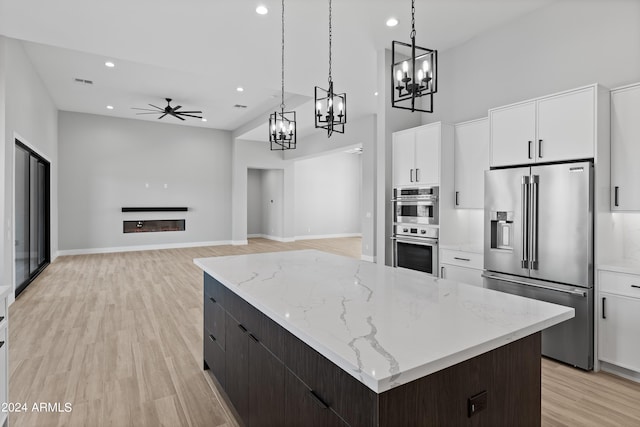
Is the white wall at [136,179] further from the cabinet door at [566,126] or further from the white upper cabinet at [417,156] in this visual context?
the cabinet door at [566,126]

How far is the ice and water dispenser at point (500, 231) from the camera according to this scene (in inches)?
131

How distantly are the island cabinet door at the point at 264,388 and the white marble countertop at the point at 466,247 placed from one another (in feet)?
8.95

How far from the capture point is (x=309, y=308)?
150 centimetres

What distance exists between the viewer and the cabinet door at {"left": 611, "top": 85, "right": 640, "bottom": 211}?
279cm

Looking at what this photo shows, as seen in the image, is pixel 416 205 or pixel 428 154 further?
pixel 416 205

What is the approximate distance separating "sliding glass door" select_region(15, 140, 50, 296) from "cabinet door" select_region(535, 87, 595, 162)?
6.54 meters

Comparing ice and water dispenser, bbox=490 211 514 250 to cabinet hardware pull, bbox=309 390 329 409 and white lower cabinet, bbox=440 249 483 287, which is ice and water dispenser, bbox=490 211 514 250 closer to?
white lower cabinet, bbox=440 249 483 287

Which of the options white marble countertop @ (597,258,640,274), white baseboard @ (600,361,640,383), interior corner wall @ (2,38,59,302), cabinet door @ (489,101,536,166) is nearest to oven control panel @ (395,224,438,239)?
cabinet door @ (489,101,536,166)

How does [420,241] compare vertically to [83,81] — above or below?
below

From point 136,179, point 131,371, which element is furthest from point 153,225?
point 131,371

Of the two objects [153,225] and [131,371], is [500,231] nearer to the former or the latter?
[131,371]

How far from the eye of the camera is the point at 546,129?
10.1 ft

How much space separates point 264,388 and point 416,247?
2.95 meters

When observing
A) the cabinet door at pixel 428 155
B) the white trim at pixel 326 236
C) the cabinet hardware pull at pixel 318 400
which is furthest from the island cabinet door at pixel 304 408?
the white trim at pixel 326 236
